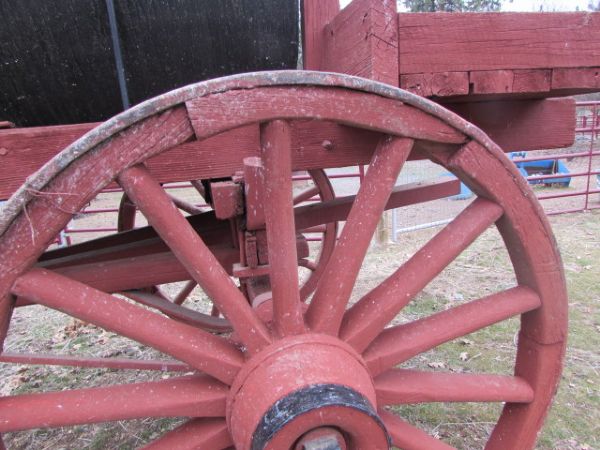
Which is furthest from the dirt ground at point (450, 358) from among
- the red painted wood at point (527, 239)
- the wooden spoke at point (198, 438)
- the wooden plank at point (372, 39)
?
the wooden plank at point (372, 39)

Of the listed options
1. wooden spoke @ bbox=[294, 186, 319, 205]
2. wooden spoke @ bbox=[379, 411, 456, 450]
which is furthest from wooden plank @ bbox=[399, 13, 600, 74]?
wooden spoke @ bbox=[294, 186, 319, 205]

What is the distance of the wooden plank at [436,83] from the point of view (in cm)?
130

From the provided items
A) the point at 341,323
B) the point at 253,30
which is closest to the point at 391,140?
the point at 341,323

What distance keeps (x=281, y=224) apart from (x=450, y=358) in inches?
89.3

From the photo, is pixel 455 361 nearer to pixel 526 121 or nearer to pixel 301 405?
pixel 526 121

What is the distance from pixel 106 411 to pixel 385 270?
3947 millimetres

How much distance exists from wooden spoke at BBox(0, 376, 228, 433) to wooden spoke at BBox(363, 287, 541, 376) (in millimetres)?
482

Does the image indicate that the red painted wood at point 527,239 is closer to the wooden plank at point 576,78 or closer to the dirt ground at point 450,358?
the wooden plank at point 576,78

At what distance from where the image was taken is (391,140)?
47.6 inches

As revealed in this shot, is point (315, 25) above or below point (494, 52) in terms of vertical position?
above

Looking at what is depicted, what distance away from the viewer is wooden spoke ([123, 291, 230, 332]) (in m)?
2.23

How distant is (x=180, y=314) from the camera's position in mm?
2402

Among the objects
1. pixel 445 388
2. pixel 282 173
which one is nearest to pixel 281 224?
pixel 282 173

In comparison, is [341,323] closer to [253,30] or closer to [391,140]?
[391,140]
